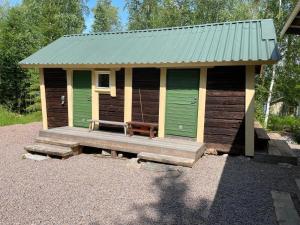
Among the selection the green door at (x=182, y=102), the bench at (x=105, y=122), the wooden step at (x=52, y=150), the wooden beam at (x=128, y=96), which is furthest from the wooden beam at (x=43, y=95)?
the green door at (x=182, y=102)

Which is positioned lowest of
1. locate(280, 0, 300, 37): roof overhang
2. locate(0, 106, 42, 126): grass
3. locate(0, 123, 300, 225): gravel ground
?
locate(0, 123, 300, 225): gravel ground

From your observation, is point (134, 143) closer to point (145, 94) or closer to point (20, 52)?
point (145, 94)

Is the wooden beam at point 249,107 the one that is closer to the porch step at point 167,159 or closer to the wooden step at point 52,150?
the porch step at point 167,159

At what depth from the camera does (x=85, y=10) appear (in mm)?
24141

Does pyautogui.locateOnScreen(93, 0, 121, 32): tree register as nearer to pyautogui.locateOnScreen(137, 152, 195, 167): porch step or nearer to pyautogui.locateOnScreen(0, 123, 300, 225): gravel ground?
pyautogui.locateOnScreen(0, 123, 300, 225): gravel ground

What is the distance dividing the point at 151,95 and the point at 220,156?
7.95 ft

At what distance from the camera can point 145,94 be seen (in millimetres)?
8078

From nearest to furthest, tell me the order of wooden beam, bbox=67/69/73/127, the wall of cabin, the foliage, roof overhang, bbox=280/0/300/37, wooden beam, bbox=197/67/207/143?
roof overhang, bbox=280/0/300/37 < wooden beam, bbox=197/67/207/143 < the wall of cabin < wooden beam, bbox=67/69/73/127 < the foliage

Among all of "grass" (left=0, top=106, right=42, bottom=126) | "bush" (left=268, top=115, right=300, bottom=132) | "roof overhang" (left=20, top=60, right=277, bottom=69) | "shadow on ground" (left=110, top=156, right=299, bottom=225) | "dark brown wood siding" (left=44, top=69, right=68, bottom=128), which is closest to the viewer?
"shadow on ground" (left=110, top=156, right=299, bottom=225)

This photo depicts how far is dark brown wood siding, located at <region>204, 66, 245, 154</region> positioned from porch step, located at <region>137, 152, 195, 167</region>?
4.55ft

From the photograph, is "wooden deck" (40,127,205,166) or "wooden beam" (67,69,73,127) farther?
"wooden beam" (67,69,73,127)

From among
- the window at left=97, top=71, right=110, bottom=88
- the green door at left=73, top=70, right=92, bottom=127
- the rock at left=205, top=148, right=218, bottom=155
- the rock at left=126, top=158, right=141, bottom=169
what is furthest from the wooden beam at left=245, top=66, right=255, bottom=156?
the green door at left=73, top=70, right=92, bottom=127

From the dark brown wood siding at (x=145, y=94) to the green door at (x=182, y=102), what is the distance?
13.6 inches

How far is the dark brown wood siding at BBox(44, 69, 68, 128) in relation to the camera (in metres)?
9.28
